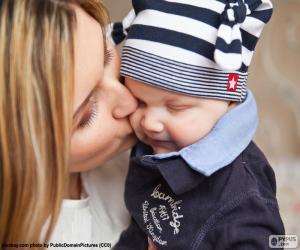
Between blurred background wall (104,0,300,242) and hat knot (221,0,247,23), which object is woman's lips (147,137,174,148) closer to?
hat knot (221,0,247,23)

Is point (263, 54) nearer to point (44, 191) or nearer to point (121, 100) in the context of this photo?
point (121, 100)

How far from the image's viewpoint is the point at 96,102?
0.85m

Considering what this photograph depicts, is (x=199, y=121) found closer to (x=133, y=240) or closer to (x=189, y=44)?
(x=189, y=44)

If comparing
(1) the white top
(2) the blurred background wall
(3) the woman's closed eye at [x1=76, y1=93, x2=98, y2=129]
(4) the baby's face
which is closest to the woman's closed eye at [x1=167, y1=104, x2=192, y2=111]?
(4) the baby's face

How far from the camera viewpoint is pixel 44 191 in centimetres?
71

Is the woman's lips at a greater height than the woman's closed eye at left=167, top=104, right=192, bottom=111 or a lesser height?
lesser

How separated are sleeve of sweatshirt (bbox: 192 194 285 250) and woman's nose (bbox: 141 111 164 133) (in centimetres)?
18

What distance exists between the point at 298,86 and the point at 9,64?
1.08m

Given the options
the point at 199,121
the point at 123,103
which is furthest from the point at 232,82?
the point at 123,103

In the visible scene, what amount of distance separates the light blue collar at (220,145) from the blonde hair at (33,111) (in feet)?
0.78

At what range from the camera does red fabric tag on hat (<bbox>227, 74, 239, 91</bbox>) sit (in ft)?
2.79

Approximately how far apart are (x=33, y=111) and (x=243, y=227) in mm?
406

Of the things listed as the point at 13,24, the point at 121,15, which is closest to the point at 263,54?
the point at 121,15

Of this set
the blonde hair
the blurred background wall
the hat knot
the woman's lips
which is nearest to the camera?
the blonde hair
